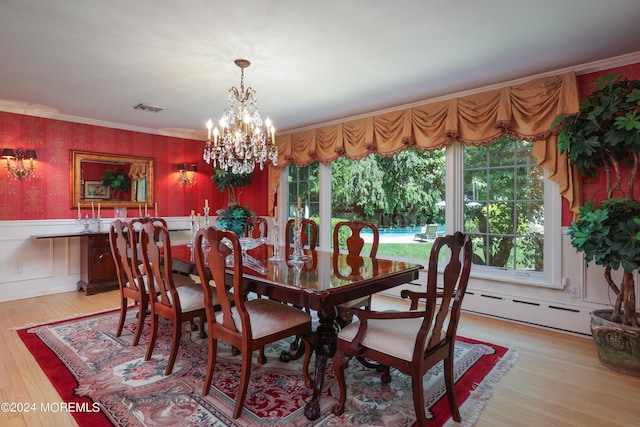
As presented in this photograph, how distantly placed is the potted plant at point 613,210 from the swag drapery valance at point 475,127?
0.95 feet

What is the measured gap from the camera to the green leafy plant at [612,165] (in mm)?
2309

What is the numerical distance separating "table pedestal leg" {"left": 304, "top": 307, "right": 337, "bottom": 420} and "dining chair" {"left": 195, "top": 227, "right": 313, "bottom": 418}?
84mm

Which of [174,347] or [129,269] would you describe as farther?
[129,269]

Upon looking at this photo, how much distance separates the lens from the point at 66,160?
14.8 ft

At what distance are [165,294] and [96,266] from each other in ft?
8.65

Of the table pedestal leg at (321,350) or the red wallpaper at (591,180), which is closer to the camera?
the table pedestal leg at (321,350)

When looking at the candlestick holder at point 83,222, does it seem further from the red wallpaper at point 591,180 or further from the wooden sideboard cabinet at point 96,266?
the red wallpaper at point 591,180

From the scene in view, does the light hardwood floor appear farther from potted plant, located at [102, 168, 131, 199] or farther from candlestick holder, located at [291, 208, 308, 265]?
potted plant, located at [102, 168, 131, 199]

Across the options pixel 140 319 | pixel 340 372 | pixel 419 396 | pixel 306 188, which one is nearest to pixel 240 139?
pixel 140 319

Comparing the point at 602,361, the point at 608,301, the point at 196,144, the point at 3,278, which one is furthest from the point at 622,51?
the point at 3,278

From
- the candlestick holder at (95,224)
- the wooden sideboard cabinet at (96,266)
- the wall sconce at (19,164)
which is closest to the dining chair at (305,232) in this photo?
the wooden sideboard cabinet at (96,266)

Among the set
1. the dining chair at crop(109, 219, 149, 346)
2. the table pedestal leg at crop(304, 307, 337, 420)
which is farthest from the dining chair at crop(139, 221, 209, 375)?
the table pedestal leg at crop(304, 307, 337, 420)

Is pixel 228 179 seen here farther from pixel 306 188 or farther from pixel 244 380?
pixel 244 380

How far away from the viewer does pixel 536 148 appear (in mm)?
3100
